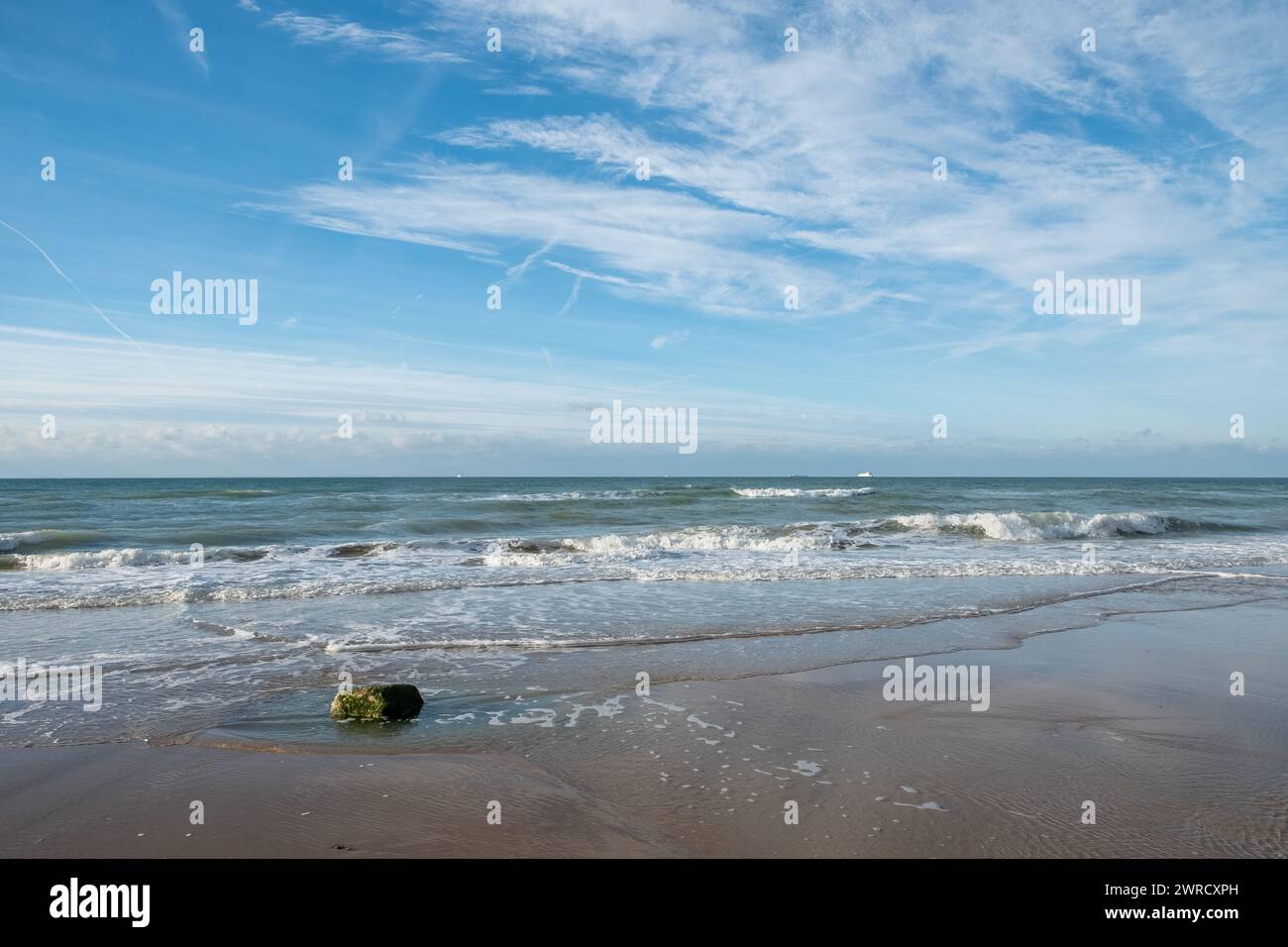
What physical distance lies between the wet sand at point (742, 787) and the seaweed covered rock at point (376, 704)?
77 cm

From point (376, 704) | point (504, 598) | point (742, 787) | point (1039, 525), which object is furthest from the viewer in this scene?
point (1039, 525)

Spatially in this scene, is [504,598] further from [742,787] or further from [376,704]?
[742,787]

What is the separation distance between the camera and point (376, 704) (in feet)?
21.3

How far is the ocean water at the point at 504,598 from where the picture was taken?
24.7ft

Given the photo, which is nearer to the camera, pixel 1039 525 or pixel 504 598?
pixel 504 598

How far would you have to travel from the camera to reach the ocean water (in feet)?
24.7

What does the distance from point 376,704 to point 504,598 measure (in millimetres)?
6707

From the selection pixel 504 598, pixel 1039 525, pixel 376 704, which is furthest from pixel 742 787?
pixel 1039 525

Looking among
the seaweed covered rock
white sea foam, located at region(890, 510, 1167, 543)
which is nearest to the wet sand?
the seaweed covered rock

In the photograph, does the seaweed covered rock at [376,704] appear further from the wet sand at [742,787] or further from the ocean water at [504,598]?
the wet sand at [742,787]

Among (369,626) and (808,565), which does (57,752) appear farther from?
(808,565)

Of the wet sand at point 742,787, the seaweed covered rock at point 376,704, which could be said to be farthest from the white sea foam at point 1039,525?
the seaweed covered rock at point 376,704
